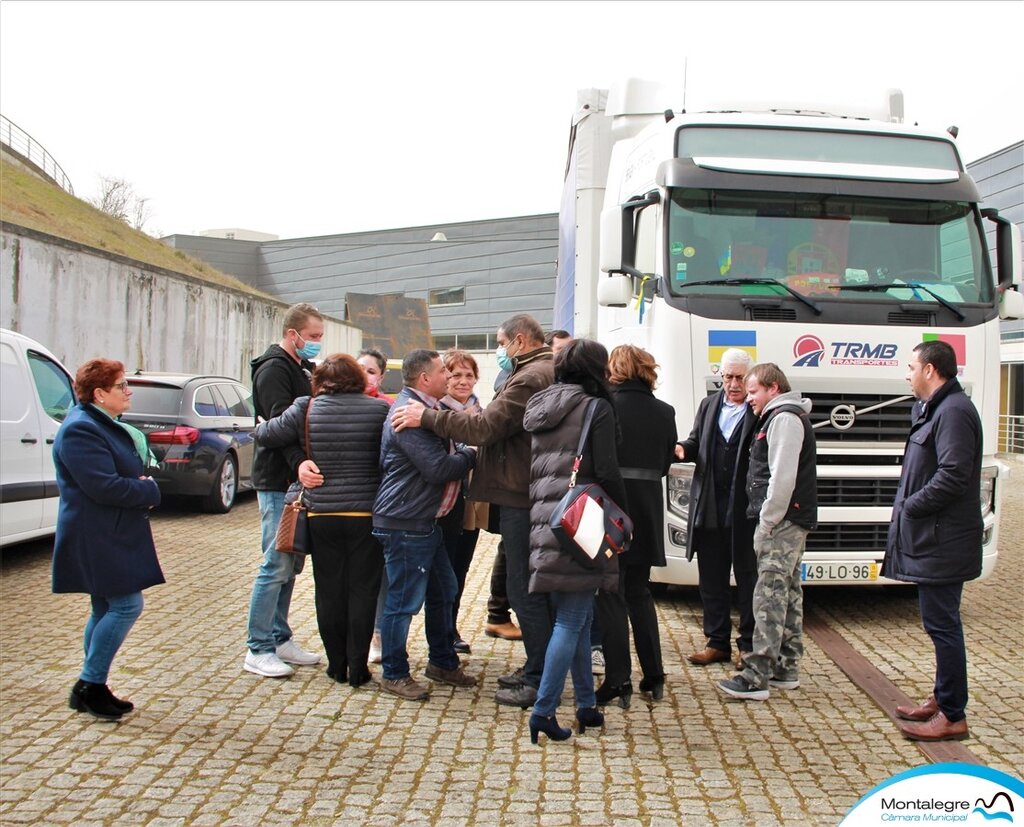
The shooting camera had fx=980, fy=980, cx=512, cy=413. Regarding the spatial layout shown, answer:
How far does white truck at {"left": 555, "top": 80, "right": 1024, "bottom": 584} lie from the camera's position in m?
6.47

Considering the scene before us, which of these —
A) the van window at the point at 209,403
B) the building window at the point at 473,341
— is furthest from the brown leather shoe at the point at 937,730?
the building window at the point at 473,341

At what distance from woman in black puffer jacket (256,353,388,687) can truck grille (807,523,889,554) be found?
9.85 feet

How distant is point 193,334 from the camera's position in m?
20.3

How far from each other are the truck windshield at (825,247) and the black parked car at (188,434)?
662cm

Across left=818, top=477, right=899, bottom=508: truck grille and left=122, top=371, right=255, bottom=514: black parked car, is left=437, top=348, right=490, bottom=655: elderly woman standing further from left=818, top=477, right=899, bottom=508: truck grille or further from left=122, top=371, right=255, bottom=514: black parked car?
left=122, top=371, right=255, bottom=514: black parked car

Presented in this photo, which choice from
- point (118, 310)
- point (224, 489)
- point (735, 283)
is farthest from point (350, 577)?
point (118, 310)

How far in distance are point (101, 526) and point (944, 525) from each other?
3.94m

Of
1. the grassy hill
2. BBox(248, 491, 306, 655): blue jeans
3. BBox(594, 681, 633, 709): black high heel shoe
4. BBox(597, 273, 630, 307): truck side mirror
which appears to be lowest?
BBox(594, 681, 633, 709): black high heel shoe

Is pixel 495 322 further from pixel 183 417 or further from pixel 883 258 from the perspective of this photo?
pixel 883 258

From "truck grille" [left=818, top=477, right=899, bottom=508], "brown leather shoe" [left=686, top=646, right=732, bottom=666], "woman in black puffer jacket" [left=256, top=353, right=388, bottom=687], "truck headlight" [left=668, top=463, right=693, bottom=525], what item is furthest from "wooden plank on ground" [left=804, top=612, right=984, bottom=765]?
"woman in black puffer jacket" [left=256, top=353, right=388, bottom=687]

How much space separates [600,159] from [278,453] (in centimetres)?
481

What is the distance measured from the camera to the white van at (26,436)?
25.3 ft

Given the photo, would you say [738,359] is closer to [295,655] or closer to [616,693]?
[616,693]

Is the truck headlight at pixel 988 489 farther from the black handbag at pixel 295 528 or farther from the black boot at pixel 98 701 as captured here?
the black boot at pixel 98 701
